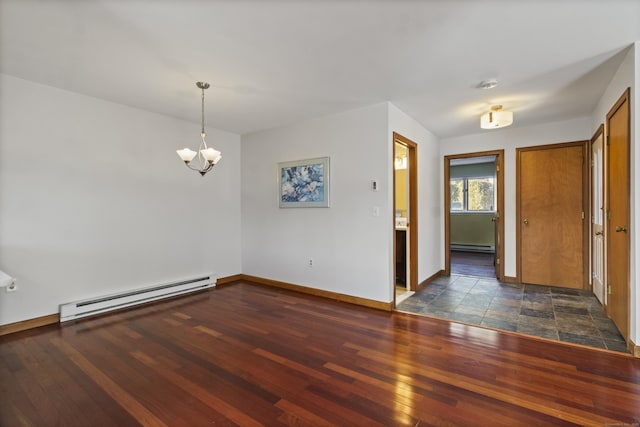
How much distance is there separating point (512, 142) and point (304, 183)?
345 cm

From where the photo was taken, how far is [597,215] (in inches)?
153

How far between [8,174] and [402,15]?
12.5ft

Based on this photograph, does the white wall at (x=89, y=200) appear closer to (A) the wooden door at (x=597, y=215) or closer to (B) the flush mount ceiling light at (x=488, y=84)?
(B) the flush mount ceiling light at (x=488, y=84)

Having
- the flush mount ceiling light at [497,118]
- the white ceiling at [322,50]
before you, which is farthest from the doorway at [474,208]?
the white ceiling at [322,50]

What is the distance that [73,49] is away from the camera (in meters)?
2.40

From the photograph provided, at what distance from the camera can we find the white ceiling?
192cm

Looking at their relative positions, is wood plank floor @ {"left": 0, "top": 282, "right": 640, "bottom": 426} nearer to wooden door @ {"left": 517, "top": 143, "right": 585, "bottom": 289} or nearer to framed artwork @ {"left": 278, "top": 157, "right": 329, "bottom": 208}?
framed artwork @ {"left": 278, "top": 157, "right": 329, "bottom": 208}

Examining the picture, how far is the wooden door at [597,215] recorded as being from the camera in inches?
142

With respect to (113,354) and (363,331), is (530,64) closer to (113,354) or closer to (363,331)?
(363,331)

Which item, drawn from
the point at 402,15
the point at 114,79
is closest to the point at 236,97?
the point at 114,79

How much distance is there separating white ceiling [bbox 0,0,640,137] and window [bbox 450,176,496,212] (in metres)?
4.41

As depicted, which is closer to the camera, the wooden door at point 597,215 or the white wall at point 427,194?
the wooden door at point 597,215

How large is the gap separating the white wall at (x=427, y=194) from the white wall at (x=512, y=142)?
0.68m

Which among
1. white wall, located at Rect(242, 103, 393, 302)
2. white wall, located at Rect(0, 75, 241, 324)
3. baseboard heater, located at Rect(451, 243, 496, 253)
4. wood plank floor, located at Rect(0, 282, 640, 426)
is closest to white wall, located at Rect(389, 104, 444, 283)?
white wall, located at Rect(242, 103, 393, 302)
